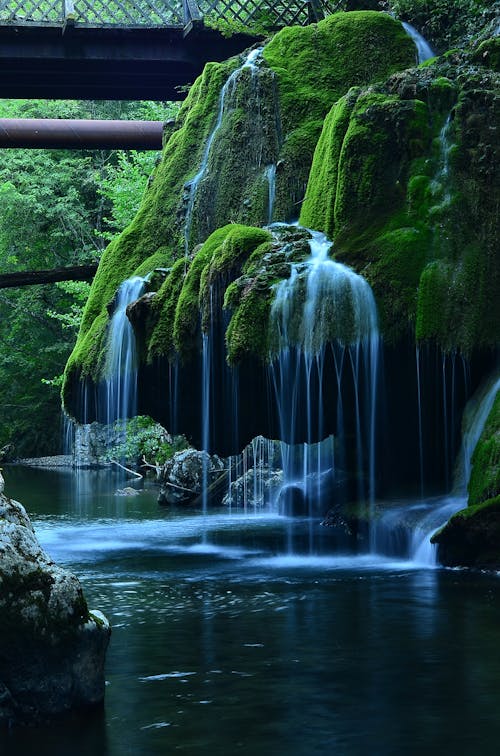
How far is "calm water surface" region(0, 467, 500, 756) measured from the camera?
22.6 ft

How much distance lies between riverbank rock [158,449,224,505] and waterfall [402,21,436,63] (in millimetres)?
8488

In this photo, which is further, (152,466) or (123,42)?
(152,466)

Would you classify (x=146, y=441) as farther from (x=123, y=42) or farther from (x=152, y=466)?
(x=123, y=42)

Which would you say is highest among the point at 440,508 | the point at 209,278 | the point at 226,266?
the point at 226,266

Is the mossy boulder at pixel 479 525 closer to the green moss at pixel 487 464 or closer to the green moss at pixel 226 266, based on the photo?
the green moss at pixel 487 464

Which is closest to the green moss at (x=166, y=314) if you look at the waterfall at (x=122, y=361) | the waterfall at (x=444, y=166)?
the waterfall at (x=122, y=361)

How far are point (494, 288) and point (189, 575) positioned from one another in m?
5.15

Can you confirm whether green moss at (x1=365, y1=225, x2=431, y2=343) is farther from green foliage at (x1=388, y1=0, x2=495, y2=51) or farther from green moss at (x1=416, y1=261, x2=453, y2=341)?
green foliage at (x1=388, y1=0, x2=495, y2=51)

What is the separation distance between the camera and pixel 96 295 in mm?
18750

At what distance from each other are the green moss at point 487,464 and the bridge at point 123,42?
11.5 m

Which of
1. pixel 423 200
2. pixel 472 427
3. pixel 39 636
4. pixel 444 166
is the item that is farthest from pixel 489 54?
pixel 39 636

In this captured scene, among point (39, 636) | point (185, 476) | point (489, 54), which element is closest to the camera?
point (39, 636)

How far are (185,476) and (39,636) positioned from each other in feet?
53.0

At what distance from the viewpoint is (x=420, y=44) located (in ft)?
63.0
